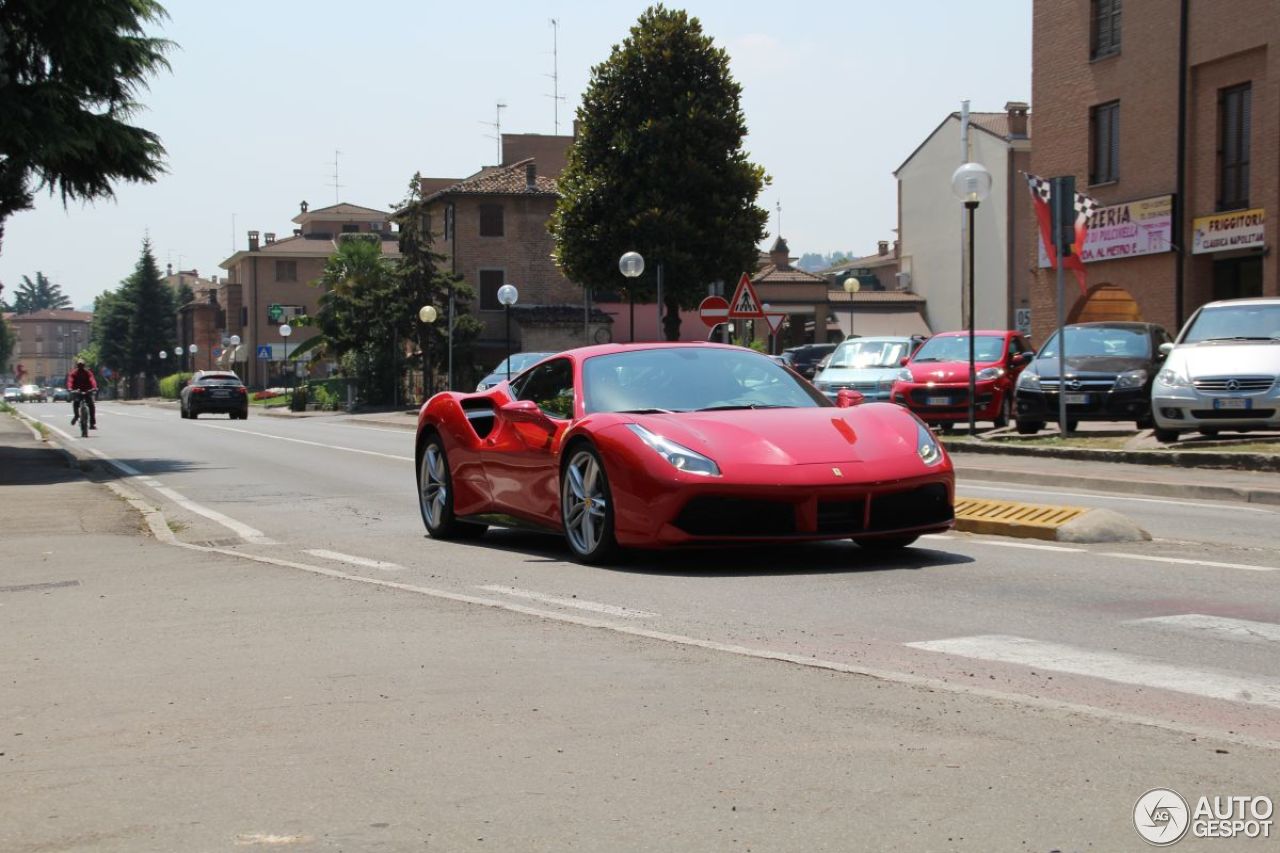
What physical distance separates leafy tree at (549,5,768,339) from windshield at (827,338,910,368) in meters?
25.9

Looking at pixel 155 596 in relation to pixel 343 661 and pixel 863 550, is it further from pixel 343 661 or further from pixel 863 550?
pixel 863 550

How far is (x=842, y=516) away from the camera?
8.99 metres

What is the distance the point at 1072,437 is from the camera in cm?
2294

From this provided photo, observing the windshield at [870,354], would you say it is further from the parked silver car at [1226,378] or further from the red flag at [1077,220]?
the parked silver car at [1226,378]

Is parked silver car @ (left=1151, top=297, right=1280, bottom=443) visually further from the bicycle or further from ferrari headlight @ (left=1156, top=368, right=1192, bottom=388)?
the bicycle

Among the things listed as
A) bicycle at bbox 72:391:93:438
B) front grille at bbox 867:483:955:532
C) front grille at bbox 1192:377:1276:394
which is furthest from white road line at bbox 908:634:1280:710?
bicycle at bbox 72:391:93:438

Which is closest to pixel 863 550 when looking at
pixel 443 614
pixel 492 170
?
pixel 443 614

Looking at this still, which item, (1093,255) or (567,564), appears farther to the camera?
(1093,255)

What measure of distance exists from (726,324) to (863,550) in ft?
72.7

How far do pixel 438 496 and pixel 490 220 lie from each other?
71.9 meters

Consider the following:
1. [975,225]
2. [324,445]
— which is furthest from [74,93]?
[975,225]

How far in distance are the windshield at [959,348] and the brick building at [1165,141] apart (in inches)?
316

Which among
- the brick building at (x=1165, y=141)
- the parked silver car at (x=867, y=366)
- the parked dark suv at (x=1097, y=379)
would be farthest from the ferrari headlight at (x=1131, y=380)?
the brick building at (x=1165, y=141)

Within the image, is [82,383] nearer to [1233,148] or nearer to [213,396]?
[213,396]
